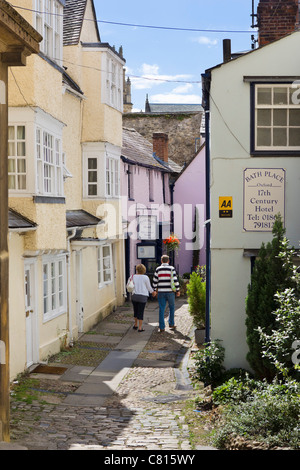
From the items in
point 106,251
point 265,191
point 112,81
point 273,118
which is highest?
point 112,81

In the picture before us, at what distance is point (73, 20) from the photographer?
17.0m

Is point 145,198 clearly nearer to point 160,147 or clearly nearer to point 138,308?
point 160,147

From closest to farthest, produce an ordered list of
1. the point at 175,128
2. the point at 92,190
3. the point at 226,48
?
the point at 226,48
the point at 92,190
the point at 175,128

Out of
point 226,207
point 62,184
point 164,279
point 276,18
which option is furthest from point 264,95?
point 164,279

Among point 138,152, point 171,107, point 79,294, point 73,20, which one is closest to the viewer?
point 79,294

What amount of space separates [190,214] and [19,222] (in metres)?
19.9

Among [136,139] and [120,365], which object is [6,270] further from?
[136,139]

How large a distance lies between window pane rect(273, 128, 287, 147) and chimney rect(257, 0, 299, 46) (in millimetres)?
2865

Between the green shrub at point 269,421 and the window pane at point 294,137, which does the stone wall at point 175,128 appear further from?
the green shrub at point 269,421

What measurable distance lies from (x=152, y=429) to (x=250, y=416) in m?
1.54

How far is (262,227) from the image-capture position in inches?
438

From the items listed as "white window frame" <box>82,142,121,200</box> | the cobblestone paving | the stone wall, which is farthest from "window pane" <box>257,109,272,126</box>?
the stone wall

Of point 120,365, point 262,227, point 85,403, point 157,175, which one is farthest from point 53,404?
point 157,175

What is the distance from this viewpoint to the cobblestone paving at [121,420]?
7938mm
